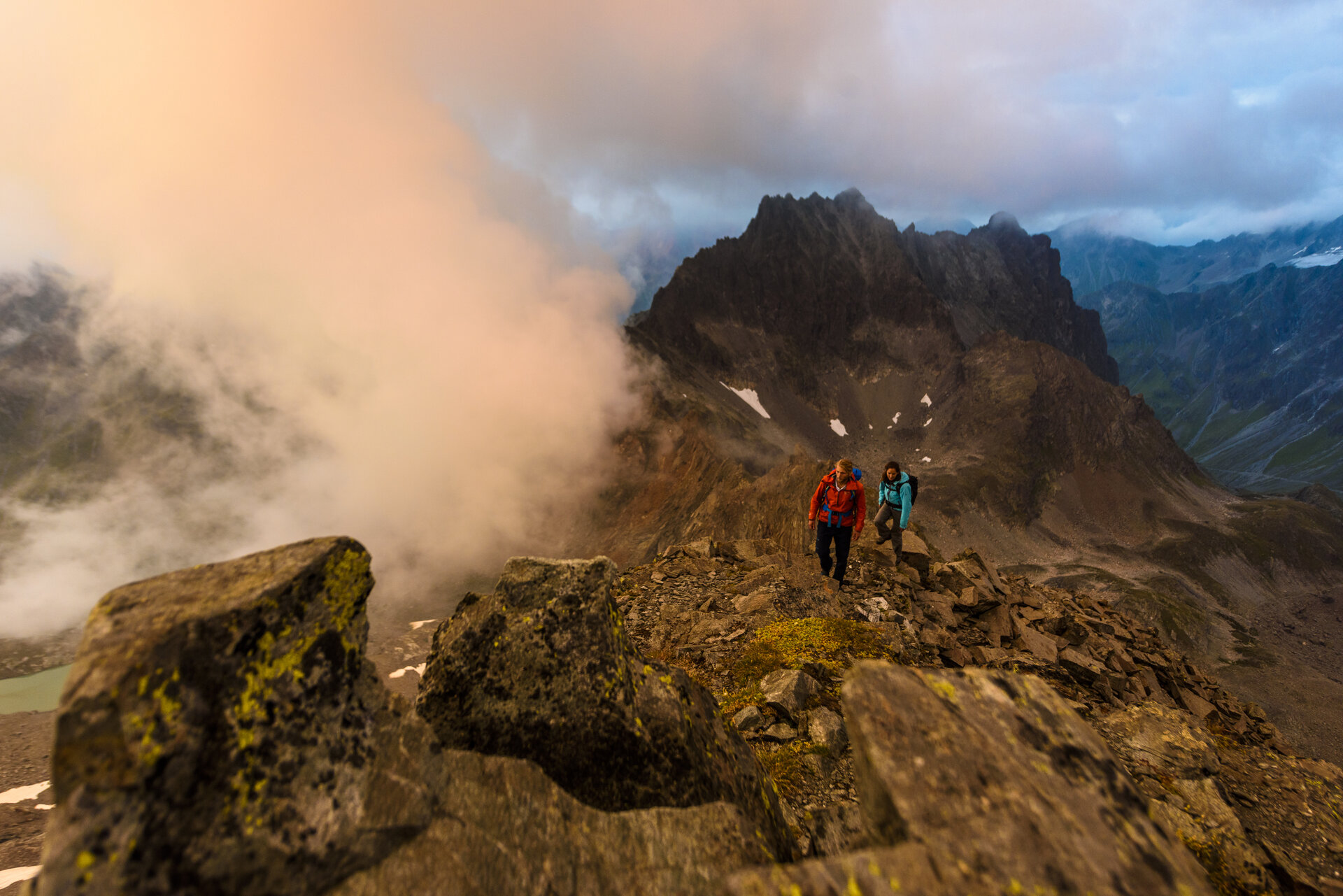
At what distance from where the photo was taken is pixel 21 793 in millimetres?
68312

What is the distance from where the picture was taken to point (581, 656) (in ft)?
21.8

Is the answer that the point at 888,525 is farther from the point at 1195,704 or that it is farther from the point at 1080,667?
the point at 1195,704

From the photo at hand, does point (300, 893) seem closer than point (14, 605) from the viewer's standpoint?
Yes

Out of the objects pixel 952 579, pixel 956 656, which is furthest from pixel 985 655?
pixel 952 579

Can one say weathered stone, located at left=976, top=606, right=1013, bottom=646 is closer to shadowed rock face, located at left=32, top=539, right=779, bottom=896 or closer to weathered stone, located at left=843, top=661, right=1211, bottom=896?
weathered stone, located at left=843, top=661, right=1211, bottom=896

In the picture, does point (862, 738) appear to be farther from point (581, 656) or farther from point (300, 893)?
point (300, 893)

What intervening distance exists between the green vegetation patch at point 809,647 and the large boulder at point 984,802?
22.6ft

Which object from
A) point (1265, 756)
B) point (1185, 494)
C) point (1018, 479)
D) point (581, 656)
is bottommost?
point (1265, 756)

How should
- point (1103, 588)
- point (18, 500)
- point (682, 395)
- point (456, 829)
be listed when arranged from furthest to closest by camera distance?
point (18, 500) < point (682, 395) < point (1103, 588) < point (456, 829)

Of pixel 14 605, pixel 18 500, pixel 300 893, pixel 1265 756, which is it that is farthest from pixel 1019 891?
pixel 18 500

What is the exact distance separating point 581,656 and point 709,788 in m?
2.15

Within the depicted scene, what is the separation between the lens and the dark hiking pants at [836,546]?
1647 cm

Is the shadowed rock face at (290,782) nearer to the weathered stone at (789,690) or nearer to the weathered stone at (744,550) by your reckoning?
the weathered stone at (789,690)

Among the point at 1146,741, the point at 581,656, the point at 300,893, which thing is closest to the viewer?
the point at 300,893
